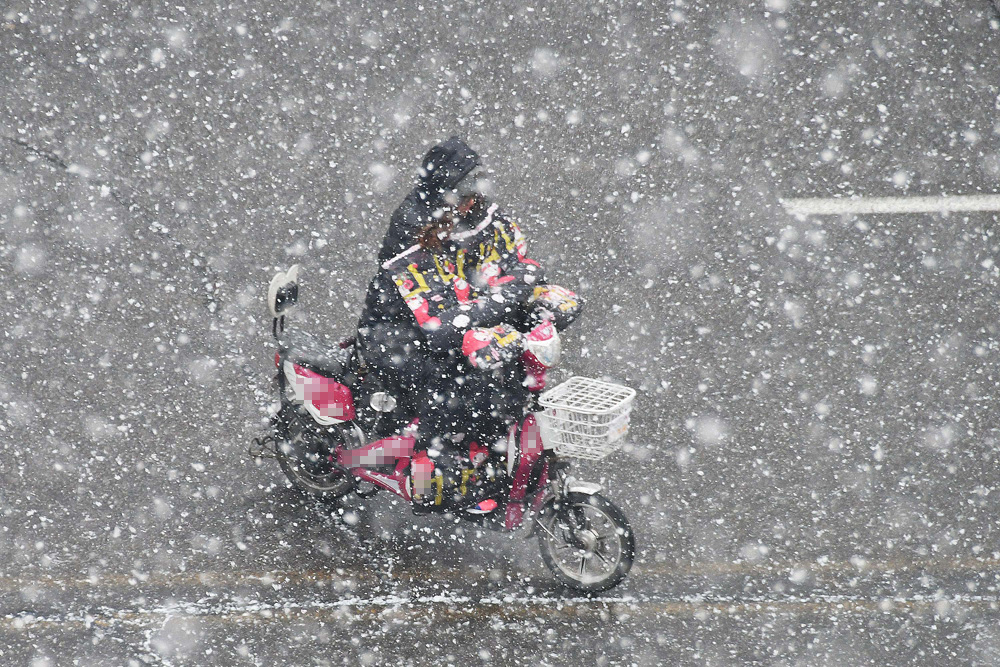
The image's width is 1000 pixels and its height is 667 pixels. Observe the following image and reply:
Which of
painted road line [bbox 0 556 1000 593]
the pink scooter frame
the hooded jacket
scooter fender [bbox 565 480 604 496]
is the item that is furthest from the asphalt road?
the hooded jacket

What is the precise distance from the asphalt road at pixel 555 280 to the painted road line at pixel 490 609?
0.02 m

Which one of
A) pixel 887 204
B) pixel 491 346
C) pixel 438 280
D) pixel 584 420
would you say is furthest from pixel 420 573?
pixel 887 204

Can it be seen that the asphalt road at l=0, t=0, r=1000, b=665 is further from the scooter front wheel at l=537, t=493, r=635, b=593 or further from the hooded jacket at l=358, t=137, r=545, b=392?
the hooded jacket at l=358, t=137, r=545, b=392

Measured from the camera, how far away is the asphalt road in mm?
4965

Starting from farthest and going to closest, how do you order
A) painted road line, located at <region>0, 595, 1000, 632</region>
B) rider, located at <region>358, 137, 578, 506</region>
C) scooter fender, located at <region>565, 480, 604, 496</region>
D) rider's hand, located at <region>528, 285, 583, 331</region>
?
painted road line, located at <region>0, 595, 1000, 632</region>
scooter fender, located at <region>565, 480, 604, 496</region>
rider's hand, located at <region>528, 285, 583, 331</region>
rider, located at <region>358, 137, 578, 506</region>

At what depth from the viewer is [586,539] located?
4.82 metres

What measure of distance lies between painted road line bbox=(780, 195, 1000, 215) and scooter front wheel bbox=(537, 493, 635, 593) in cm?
345

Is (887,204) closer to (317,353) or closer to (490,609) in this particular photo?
(490,609)

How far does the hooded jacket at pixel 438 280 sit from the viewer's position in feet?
14.7

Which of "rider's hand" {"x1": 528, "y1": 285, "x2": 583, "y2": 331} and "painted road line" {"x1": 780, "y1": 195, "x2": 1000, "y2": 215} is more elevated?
"rider's hand" {"x1": 528, "y1": 285, "x2": 583, "y2": 331}

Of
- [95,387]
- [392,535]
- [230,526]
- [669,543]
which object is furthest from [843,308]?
[95,387]

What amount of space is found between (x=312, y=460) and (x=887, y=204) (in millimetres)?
4675

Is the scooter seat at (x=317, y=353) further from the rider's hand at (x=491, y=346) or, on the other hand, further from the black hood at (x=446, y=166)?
the black hood at (x=446, y=166)

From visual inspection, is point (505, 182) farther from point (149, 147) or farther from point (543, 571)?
point (543, 571)
